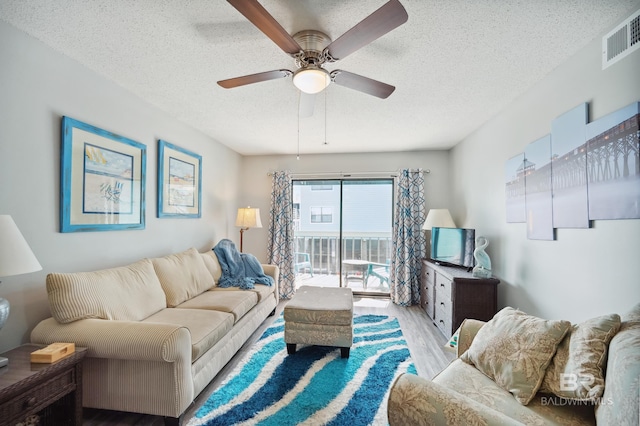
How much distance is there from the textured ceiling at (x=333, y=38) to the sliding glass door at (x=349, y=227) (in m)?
1.88

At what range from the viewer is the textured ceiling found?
1.54 metres

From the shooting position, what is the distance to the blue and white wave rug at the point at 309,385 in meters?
1.80

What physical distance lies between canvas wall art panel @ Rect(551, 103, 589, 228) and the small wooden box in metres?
3.16

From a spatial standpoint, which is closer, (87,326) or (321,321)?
(87,326)

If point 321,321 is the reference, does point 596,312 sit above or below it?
above

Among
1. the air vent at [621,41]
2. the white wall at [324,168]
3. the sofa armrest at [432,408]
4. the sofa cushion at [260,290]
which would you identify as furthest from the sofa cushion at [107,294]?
the air vent at [621,41]

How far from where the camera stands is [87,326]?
1694 mm

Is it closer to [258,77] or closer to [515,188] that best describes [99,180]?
[258,77]

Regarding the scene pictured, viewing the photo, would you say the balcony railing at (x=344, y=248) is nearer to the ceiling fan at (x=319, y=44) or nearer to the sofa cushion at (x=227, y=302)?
the sofa cushion at (x=227, y=302)

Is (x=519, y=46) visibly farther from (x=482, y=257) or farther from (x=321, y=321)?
(x=321, y=321)

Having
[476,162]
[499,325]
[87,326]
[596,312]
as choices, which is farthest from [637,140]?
[87,326]

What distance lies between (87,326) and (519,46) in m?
3.27

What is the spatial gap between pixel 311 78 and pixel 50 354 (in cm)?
208

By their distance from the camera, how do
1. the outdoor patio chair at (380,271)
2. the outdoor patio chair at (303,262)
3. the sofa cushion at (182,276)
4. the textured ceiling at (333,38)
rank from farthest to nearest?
the outdoor patio chair at (303,262), the outdoor patio chair at (380,271), the sofa cushion at (182,276), the textured ceiling at (333,38)
